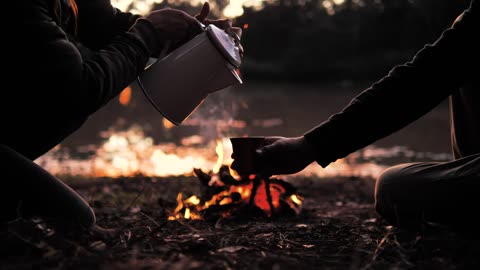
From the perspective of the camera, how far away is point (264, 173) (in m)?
2.12

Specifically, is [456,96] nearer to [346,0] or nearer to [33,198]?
[33,198]

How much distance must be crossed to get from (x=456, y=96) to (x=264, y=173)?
0.87 metres

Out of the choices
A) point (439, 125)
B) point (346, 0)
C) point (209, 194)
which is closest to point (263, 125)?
point (439, 125)

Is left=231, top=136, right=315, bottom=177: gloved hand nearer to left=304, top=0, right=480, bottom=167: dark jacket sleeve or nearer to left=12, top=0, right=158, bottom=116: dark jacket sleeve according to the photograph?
left=304, top=0, right=480, bottom=167: dark jacket sleeve

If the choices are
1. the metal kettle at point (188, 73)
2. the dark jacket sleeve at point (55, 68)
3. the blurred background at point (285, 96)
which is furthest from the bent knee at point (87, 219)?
the blurred background at point (285, 96)

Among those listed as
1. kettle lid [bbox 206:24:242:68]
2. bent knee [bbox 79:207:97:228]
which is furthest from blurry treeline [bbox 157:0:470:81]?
bent knee [bbox 79:207:97:228]

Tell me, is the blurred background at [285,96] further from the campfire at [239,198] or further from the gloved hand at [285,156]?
the gloved hand at [285,156]

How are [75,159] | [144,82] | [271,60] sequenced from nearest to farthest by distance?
[144,82] < [75,159] < [271,60]

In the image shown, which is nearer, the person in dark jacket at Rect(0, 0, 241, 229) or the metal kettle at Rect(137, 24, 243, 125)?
the person in dark jacket at Rect(0, 0, 241, 229)

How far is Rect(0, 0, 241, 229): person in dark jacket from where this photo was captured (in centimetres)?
189

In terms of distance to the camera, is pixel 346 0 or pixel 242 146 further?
pixel 346 0

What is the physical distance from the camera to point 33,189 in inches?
81.4

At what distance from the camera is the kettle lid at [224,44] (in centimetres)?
231

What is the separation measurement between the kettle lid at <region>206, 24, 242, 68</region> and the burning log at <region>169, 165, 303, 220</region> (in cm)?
95
